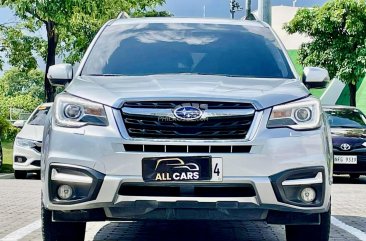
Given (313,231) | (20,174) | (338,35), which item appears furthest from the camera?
(338,35)

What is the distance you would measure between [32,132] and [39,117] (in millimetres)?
547

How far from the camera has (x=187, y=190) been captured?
17.5 feet

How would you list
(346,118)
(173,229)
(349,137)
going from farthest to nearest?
(346,118) → (349,137) → (173,229)

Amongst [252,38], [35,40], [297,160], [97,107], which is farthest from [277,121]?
[35,40]

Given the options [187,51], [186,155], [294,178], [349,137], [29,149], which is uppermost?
[187,51]

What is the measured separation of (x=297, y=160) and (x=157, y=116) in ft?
3.21

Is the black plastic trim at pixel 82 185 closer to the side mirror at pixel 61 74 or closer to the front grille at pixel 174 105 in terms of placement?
the front grille at pixel 174 105

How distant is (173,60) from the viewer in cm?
661

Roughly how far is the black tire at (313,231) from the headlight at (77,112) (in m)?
1.86

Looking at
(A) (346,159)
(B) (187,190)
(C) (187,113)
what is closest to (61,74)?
(C) (187,113)

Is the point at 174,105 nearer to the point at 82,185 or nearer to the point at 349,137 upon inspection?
the point at 82,185

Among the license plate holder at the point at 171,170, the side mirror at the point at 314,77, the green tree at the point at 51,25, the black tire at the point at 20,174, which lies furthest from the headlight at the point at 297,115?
the green tree at the point at 51,25

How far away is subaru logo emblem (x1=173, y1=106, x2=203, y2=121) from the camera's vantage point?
17.7 feet

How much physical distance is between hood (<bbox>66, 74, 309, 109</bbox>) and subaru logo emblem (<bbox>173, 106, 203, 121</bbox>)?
0.23 feet
